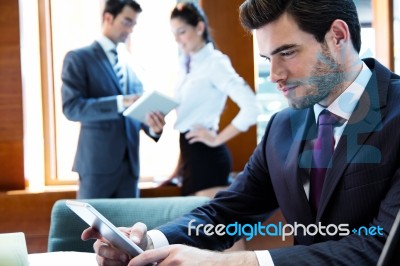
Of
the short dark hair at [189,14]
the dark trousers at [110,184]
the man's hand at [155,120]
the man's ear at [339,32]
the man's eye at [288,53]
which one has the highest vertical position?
the short dark hair at [189,14]

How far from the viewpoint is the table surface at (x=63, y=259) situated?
4.70 ft

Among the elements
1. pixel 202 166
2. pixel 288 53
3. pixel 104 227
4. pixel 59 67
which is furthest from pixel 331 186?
pixel 59 67

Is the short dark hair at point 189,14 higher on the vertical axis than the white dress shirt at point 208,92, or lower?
higher

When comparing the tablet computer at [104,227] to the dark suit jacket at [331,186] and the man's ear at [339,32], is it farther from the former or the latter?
the man's ear at [339,32]

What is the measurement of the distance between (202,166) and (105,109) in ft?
1.72

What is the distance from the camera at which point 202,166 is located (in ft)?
9.91

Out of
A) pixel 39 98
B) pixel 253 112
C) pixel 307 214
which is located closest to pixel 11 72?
pixel 39 98

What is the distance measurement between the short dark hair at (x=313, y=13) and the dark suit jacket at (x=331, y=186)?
11 centimetres

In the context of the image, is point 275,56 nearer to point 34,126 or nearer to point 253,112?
point 253,112

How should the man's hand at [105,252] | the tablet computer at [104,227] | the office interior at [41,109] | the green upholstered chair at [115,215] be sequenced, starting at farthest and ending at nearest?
the office interior at [41,109], the green upholstered chair at [115,215], the man's hand at [105,252], the tablet computer at [104,227]

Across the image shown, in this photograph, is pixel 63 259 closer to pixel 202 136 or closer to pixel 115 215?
pixel 115 215

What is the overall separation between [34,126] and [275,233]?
7.67 feet

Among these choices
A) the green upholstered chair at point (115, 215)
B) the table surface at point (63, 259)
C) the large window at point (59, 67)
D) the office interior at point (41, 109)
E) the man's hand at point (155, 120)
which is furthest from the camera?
the large window at point (59, 67)

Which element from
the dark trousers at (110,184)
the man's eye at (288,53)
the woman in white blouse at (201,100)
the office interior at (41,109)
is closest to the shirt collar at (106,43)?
the woman in white blouse at (201,100)
